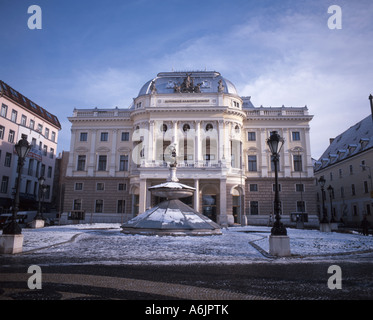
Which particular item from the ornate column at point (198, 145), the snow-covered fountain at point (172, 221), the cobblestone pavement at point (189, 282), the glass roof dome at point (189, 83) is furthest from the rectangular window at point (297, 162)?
the cobblestone pavement at point (189, 282)

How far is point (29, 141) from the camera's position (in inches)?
1868

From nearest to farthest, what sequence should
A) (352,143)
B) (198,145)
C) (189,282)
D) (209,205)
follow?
1. (189,282)
2. (198,145)
3. (209,205)
4. (352,143)

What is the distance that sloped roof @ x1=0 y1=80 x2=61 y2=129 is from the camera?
138 feet

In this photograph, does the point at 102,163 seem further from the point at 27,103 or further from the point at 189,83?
the point at 189,83

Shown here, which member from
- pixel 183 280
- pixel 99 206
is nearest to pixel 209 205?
pixel 99 206

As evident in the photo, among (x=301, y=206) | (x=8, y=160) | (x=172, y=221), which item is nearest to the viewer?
Answer: (x=172, y=221)

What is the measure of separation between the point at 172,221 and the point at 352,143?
4259 cm

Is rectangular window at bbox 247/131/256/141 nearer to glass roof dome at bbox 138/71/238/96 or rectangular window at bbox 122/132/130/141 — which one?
→ glass roof dome at bbox 138/71/238/96

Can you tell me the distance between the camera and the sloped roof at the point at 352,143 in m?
43.6

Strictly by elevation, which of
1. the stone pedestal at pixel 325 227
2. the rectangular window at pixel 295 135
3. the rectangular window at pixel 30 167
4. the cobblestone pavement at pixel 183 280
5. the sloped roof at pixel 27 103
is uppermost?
the sloped roof at pixel 27 103

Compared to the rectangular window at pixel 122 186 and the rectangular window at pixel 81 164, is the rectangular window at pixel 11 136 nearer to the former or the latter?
the rectangular window at pixel 81 164

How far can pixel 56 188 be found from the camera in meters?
59.2
